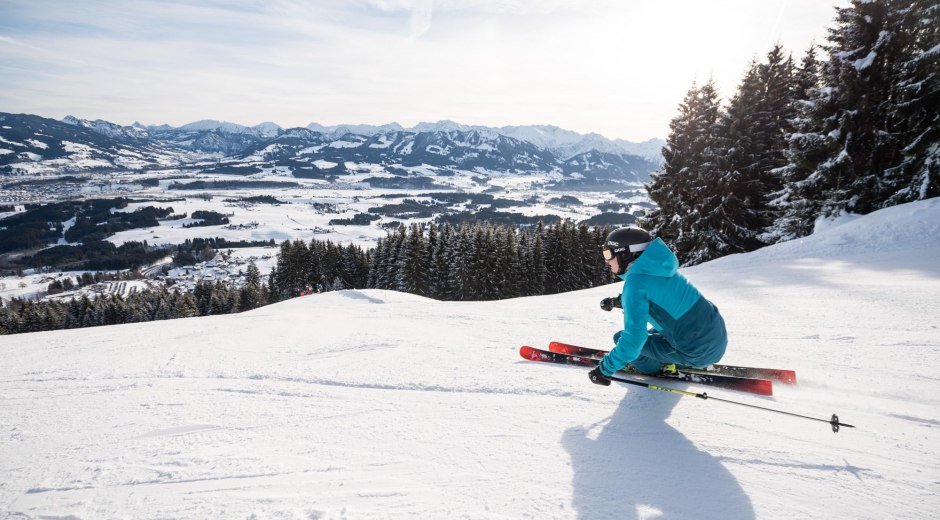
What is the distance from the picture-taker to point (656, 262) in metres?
3.68

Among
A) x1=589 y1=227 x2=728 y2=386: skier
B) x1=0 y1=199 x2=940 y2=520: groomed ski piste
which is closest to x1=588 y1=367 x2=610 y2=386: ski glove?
x1=589 y1=227 x2=728 y2=386: skier

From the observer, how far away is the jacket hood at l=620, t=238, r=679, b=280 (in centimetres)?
366

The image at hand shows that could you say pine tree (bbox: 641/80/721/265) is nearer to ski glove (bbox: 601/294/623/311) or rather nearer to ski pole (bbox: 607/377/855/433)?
ski glove (bbox: 601/294/623/311)

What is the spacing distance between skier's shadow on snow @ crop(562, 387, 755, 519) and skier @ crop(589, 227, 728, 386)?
22.7 inches

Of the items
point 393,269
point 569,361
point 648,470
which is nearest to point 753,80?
point 569,361

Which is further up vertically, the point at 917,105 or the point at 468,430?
the point at 917,105

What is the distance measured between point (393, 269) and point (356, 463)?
158 feet

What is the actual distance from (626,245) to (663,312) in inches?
27.3

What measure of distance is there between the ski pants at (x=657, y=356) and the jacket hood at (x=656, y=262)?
0.81m

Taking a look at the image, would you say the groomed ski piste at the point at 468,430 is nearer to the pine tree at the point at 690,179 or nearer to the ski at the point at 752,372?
the ski at the point at 752,372

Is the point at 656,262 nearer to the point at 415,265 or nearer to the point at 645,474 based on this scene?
the point at 645,474

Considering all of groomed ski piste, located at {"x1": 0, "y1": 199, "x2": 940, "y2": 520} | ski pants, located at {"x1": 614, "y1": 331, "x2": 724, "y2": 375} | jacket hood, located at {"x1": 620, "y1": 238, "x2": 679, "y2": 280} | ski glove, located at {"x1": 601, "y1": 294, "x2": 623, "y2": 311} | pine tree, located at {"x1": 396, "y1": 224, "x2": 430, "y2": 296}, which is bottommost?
pine tree, located at {"x1": 396, "y1": 224, "x2": 430, "y2": 296}

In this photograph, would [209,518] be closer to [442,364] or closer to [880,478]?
[442,364]

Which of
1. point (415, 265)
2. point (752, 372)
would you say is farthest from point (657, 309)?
point (415, 265)
